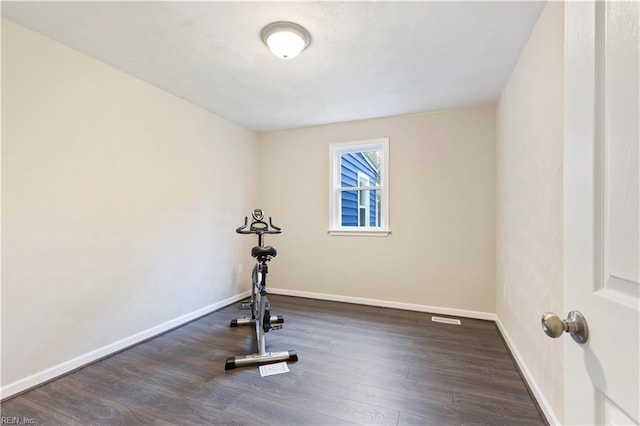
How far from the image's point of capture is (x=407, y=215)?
3.56 metres

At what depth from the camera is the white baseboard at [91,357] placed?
186cm

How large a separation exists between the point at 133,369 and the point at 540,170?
10.6 ft

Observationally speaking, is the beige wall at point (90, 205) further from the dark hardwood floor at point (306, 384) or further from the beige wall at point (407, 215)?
the beige wall at point (407, 215)

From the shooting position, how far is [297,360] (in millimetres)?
2293

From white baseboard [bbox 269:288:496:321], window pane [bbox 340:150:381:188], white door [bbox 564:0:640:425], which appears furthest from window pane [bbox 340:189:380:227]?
white door [bbox 564:0:640:425]

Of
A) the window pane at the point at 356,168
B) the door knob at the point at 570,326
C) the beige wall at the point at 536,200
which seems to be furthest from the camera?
the window pane at the point at 356,168

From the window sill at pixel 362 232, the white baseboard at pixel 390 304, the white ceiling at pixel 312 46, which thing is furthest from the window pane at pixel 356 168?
the white baseboard at pixel 390 304

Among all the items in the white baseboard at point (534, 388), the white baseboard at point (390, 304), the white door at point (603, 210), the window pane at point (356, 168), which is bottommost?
the white baseboard at point (390, 304)

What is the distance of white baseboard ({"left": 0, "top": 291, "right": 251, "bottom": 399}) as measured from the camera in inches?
73.1

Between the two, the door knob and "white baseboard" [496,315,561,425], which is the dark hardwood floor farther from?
the door knob

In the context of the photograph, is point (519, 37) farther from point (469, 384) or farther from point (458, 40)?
point (469, 384)

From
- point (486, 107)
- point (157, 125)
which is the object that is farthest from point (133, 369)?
point (486, 107)

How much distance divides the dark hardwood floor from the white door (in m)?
1.33

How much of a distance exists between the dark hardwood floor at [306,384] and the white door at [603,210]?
52.3 inches
